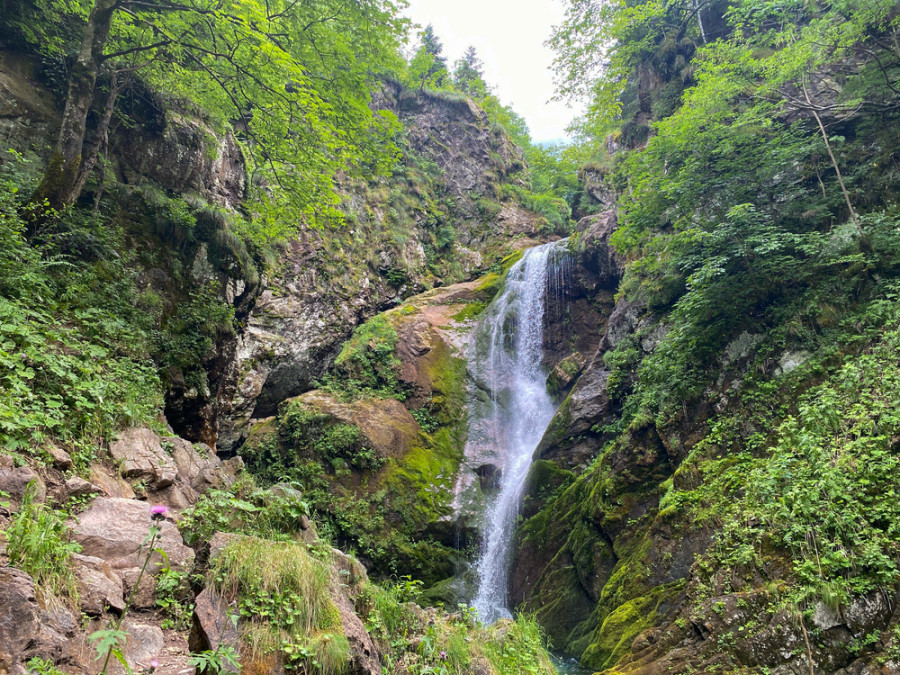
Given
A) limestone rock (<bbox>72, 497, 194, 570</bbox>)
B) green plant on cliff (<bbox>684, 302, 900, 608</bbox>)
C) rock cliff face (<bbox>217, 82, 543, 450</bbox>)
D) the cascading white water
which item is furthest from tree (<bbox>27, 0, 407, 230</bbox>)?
the cascading white water

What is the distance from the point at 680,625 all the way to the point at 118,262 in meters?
10.0

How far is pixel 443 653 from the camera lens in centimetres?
411

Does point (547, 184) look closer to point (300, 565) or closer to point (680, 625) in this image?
point (680, 625)

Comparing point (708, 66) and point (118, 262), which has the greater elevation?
point (708, 66)

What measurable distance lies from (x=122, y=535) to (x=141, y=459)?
1.93 meters

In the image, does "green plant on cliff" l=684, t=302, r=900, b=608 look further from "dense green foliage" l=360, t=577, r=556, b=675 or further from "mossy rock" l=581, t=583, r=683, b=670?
"dense green foliage" l=360, t=577, r=556, b=675

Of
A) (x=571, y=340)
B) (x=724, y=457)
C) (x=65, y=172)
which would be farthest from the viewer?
(x=571, y=340)

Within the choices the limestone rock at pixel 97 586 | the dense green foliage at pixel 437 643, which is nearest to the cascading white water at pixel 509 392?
the dense green foliage at pixel 437 643

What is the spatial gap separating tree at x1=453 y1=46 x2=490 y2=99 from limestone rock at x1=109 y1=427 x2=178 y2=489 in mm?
36517

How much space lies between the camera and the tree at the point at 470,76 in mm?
35281

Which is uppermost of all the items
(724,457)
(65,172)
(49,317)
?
(65,172)

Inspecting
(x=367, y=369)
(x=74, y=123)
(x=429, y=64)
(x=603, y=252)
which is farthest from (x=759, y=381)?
(x=429, y=64)

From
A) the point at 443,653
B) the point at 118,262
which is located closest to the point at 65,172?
the point at 118,262

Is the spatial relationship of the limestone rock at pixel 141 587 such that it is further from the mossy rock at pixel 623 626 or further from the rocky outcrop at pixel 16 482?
the mossy rock at pixel 623 626
